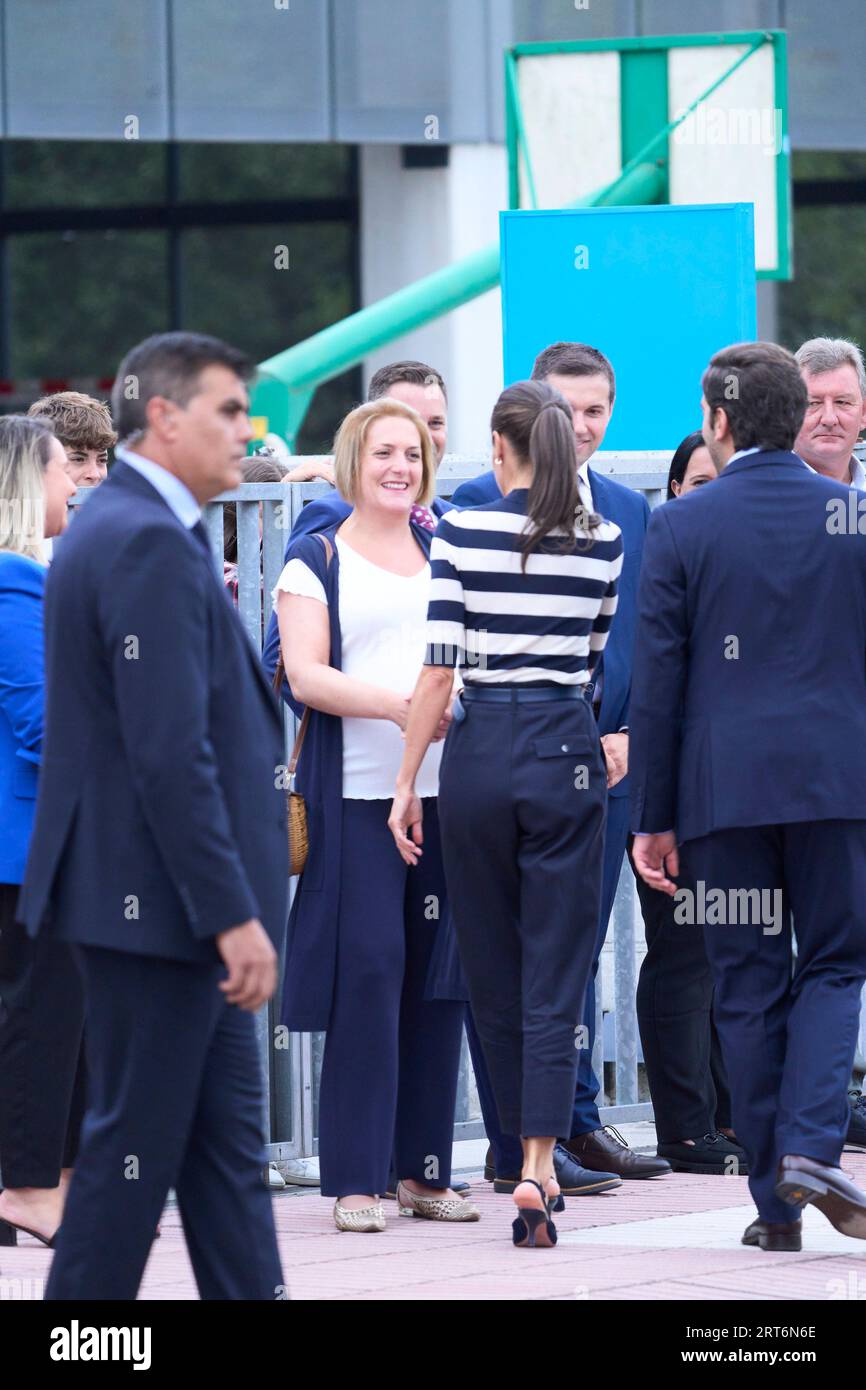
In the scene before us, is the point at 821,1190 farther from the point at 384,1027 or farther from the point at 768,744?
the point at 384,1027

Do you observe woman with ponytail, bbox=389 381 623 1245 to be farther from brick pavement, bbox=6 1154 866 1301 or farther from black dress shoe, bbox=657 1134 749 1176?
black dress shoe, bbox=657 1134 749 1176

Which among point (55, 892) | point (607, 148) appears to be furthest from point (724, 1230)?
point (607, 148)

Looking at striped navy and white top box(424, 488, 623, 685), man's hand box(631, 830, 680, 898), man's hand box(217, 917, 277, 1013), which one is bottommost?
man's hand box(631, 830, 680, 898)

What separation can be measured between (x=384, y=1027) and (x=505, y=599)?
3.88ft

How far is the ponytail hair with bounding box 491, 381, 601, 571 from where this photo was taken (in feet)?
18.2

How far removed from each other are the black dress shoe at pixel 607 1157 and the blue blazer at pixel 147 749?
278 centimetres

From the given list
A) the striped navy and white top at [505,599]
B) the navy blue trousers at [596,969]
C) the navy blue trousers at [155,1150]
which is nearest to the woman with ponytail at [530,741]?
the striped navy and white top at [505,599]

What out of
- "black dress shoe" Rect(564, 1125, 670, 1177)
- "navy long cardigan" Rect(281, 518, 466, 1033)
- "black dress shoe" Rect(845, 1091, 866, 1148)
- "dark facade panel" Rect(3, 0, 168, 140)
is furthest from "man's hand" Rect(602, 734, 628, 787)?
"dark facade panel" Rect(3, 0, 168, 140)

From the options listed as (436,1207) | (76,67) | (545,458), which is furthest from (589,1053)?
(76,67)

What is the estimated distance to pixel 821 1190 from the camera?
5172 millimetres

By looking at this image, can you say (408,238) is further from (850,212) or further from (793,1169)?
(793,1169)

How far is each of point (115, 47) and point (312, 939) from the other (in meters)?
13.9

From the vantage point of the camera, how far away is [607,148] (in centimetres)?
1466
